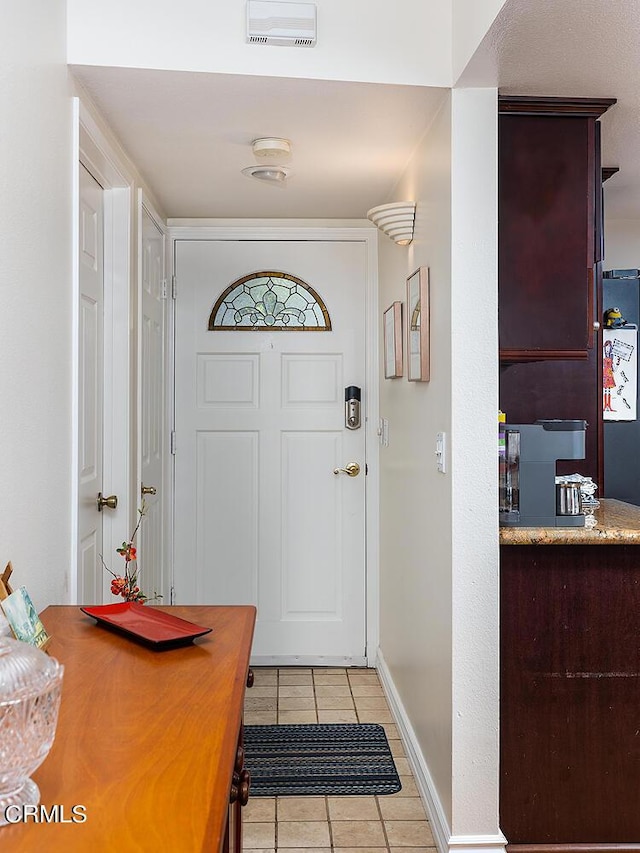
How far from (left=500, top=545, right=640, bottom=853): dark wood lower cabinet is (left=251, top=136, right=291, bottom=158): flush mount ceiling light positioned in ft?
5.09

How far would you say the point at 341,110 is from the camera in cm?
256

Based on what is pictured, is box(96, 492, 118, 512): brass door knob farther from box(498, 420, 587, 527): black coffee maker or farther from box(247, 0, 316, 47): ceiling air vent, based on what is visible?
box(247, 0, 316, 47): ceiling air vent

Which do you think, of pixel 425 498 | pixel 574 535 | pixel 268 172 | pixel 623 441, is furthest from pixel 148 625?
pixel 623 441

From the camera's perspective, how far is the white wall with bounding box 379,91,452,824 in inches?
95.7

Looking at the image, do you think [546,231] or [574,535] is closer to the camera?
[574,535]

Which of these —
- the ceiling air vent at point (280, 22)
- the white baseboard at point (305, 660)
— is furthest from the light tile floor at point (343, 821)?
the ceiling air vent at point (280, 22)

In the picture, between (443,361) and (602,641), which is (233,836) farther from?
(443,361)

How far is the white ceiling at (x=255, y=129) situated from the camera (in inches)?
93.4

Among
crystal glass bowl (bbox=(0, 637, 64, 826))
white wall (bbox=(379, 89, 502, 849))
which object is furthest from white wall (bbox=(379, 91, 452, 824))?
crystal glass bowl (bbox=(0, 637, 64, 826))

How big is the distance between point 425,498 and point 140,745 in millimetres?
1723

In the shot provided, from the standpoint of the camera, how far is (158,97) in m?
2.45

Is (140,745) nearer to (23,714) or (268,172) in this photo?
(23,714)

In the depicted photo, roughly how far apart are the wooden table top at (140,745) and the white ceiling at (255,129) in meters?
1.54

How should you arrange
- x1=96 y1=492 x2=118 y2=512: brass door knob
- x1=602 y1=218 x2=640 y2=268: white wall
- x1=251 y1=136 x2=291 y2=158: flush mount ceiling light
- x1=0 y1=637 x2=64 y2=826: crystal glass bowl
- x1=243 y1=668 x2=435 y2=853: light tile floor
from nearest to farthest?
1. x1=0 y1=637 x2=64 y2=826: crystal glass bowl
2. x1=243 y1=668 x2=435 y2=853: light tile floor
3. x1=251 y1=136 x2=291 y2=158: flush mount ceiling light
4. x1=96 y1=492 x2=118 y2=512: brass door knob
5. x1=602 y1=218 x2=640 y2=268: white wall
